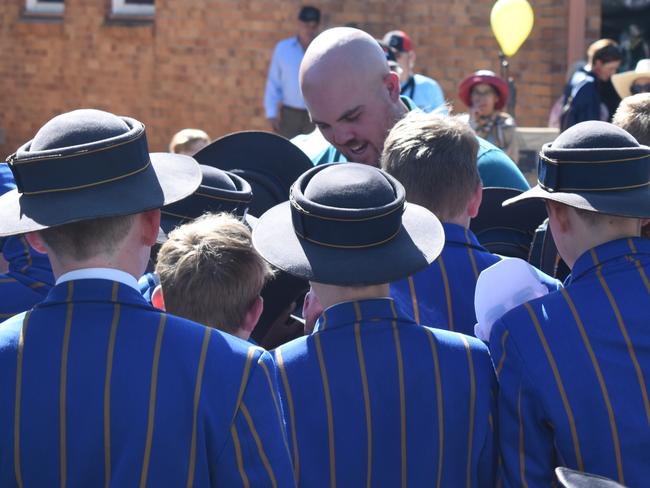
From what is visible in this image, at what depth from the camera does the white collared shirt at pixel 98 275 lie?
189 centimetres

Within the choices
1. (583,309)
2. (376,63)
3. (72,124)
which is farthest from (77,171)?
(376,63)

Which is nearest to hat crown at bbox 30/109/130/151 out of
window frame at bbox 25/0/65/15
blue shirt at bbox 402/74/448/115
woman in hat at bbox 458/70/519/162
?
woman in hat at bbox 458/70/519/162

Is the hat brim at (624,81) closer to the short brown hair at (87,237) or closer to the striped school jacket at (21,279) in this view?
the striped school jacket at (21,279)

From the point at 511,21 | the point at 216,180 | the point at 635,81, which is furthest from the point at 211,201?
the point at 511,21

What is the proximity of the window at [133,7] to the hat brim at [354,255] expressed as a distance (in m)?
10.9

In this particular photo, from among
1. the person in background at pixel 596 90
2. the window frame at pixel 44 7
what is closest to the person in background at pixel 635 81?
the person in background at pixel 596 90

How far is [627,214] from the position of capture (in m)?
2.29

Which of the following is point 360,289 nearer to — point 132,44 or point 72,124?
point 72,124

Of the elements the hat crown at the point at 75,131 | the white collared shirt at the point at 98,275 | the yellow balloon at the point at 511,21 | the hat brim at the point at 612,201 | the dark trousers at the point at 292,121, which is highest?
the yellow balloon at the point at 511,21

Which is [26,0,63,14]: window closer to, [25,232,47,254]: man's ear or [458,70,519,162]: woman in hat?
[458,70,519,162]: woman in hat

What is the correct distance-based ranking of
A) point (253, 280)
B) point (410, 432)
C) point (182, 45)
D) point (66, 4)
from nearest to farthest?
point (410, 432)
point (253, 280)
point (182, 45)
point (66, 4)

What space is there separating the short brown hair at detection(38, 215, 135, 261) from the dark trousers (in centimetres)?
835

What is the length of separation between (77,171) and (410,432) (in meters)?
0.82

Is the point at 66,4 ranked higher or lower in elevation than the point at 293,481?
higher
